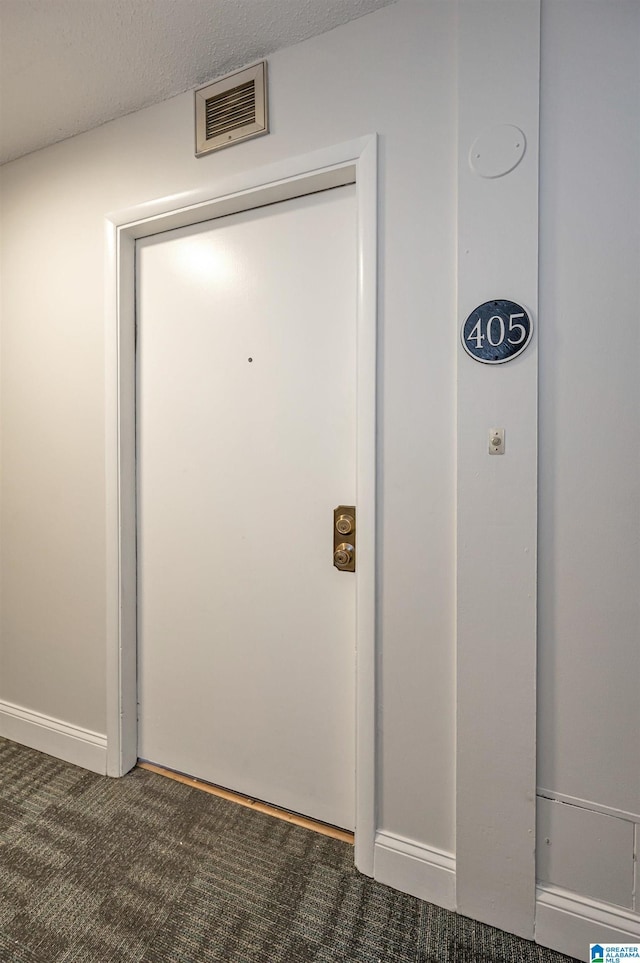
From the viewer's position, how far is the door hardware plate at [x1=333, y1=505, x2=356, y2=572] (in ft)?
5.15

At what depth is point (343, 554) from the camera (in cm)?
158

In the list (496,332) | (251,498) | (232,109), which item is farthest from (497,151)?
(251,498)

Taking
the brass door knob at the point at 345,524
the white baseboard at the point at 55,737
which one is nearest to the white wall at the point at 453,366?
the brass door knob at the point at 345,524

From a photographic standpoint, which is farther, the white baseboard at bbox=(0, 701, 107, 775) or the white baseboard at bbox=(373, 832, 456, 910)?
the white baseboard at bbox=(0, 701, 107, 775)

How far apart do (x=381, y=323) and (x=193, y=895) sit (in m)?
1.71

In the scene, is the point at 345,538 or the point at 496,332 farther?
the point at 345,538

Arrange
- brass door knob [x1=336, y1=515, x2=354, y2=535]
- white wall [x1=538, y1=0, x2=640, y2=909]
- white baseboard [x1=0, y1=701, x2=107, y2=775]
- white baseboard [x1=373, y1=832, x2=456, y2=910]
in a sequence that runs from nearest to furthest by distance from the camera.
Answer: white wall [x1=538, y1=0, x2=640, y2=909] → white baseboard [x1=373, y1=832, x2=456, y2=910] → brass door knob [x1=336, y1=515, x2=354, y2=535] → white baseboard [x1=0, y1=701, x2=107, y2=775]

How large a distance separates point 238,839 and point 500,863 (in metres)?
0.81

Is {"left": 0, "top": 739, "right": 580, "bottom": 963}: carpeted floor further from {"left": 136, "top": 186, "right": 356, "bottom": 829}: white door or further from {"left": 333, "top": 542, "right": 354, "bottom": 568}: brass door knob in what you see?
{"left": 333, "top": 542, "right": 354, "bottom": 568}: brass door knob

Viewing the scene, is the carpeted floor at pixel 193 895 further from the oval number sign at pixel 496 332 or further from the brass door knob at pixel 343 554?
the oval number sign at pixel 496 332

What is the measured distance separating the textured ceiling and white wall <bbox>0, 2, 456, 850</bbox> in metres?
0.07

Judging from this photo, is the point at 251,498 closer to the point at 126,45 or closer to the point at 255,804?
the point at 255,804

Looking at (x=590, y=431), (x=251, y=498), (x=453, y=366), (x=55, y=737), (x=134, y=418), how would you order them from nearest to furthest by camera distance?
(x=590, y=431)
(x=453, y=366)
(x=251, y=498)
(x=134, y=418)
(x=55, y=737)

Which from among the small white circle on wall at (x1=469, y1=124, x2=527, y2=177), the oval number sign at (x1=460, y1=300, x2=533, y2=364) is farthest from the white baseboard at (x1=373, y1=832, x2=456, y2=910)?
the small white circle on wall at (x1=469, y1=124, x2=527, y2=177)
